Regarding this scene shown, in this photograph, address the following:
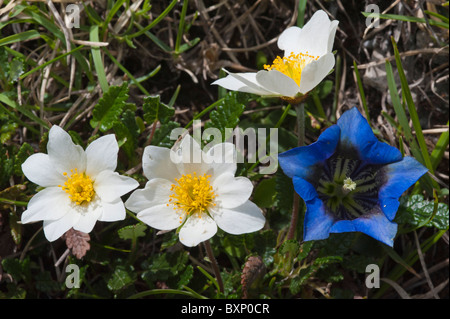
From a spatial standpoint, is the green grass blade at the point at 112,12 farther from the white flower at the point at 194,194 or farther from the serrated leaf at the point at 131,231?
the serrated leaf at the point at 131,231

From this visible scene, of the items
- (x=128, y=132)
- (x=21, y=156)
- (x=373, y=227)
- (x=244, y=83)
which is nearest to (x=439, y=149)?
(x=373, y=227)

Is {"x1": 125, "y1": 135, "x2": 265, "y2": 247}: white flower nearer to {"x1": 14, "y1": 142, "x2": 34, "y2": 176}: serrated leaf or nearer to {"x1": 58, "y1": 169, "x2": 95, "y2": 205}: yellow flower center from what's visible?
{"x1": 58, "y1": 169, "x2": 95, "y2": 205}: yellow flower center

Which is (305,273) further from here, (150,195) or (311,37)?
(311,37)

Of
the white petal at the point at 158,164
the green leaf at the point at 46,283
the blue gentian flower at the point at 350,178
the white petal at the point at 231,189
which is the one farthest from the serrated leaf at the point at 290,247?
the green leaf at the point at 46,283

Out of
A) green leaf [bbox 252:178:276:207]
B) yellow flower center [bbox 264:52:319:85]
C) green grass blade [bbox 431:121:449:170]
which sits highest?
yellow flower center [bbox 264:52:319:85]

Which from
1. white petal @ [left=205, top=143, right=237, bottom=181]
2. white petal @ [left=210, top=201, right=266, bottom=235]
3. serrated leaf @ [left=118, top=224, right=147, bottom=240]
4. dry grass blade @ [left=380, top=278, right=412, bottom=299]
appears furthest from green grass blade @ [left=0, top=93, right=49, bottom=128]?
dry grass blade @ [left=380, top=278, right=412, bottom=299]

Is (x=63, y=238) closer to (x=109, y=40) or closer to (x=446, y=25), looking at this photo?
(x=109, y=40)
